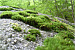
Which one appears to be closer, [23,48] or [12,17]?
[23,48]

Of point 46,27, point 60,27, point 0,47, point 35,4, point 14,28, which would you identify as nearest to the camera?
point 0,47

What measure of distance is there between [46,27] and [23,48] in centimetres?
352

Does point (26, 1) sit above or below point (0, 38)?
above

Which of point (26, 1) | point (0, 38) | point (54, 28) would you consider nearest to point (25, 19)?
point (54, 28)

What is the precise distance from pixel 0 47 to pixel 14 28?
72.4 inches

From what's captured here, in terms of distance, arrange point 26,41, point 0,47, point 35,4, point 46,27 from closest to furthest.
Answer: point 0,47 < point 26,41 < point 46,27 < point 35,4

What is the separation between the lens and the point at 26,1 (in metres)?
24.8

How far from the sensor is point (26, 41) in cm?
418

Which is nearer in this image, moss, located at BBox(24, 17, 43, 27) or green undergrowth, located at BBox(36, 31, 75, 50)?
green undergrowth, located at BBox(36, 31, 75, 50)

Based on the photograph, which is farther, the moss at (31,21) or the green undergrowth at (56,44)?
the moss at (31,21)

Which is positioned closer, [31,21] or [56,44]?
[56,44]

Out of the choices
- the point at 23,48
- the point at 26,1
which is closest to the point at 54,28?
the point at 23,48

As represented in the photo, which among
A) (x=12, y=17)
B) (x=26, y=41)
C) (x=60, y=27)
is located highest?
(x=12, y=17)

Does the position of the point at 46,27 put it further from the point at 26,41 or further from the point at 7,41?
the point at 7,41
